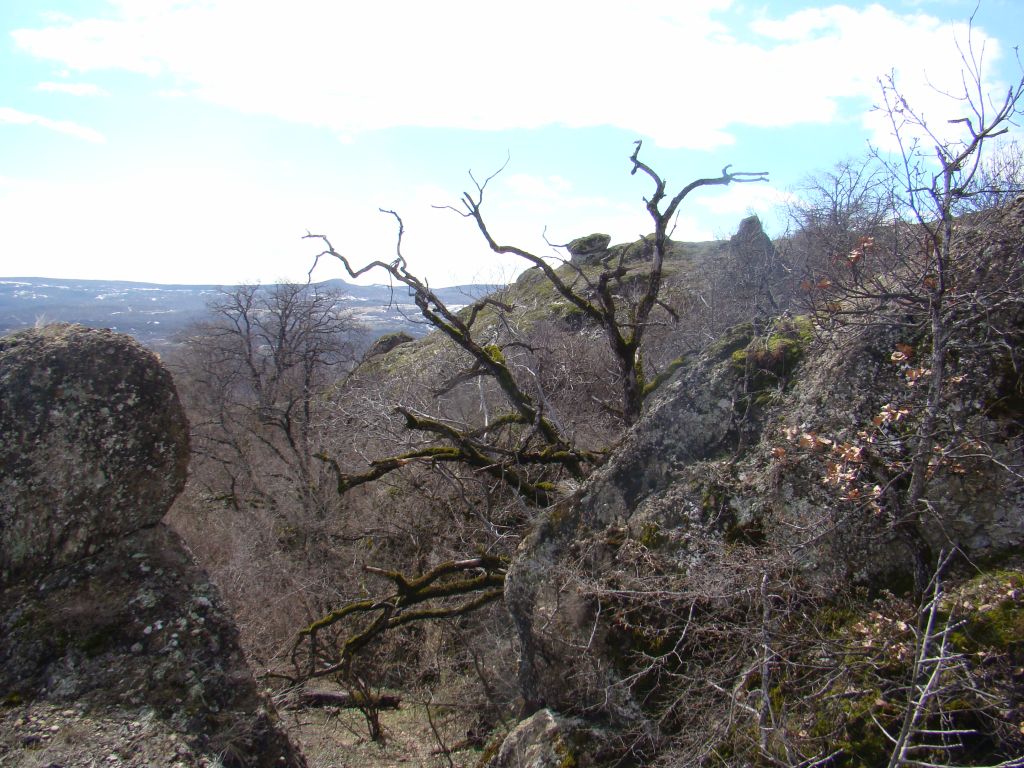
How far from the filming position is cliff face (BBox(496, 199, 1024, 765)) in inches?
121

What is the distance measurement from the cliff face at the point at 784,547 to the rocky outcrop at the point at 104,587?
2132mm

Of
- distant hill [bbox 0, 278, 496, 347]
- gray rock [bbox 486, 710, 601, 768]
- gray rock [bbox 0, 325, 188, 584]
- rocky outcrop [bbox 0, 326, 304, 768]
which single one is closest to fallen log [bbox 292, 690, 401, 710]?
rocky outcrop [bbox 0, 326, 304, 768]

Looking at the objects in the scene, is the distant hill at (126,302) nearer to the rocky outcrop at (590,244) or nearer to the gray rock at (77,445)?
the rocky outcrop at (590,244)

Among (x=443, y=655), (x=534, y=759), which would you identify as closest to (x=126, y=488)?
(x=534, y=759)

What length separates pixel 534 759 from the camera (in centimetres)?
412

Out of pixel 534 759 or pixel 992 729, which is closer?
pixel 992 729

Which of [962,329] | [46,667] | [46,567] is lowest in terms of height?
[46,667]

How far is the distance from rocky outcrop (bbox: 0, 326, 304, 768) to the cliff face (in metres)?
2.13

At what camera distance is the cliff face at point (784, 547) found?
3.08 metres

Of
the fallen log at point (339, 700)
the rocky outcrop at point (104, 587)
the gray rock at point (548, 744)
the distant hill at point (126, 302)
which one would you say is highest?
the distant hill at point (126, 302)

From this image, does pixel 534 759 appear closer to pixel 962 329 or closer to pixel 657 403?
pixel 657 403

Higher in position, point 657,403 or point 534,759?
point 657,403

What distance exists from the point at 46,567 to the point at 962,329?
6.06m

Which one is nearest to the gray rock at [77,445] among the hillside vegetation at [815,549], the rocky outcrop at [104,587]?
the rocky outcrop at [104,587]
